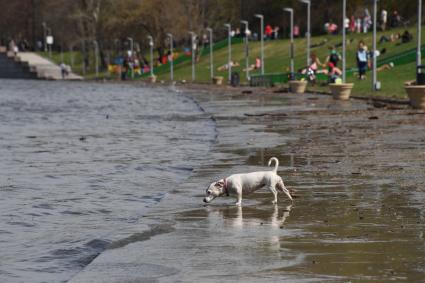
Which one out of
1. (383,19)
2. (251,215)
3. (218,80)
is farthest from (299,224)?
(383,19)

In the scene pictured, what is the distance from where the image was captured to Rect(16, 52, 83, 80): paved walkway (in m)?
156

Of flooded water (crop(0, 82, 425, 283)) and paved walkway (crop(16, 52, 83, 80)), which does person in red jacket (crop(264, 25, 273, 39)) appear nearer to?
paved walkway (crop(16, 52, 83, 80))

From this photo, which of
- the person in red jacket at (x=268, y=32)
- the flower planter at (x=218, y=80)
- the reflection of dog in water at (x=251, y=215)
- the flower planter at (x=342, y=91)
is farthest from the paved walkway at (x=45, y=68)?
the reflection of dog in water at (x=251, y=215)

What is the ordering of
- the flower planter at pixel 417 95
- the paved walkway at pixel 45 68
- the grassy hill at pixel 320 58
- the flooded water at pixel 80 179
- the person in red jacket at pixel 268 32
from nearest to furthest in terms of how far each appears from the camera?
1. the flooded water at pixel 80 179
2. the flower planter at pixel 417 95
3. the grassy hill at pixel 320 58
4. the person in red jacket at pixel 268 32
5. the paved walkway at pixel 45 68

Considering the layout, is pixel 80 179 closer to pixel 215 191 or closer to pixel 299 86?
pixel 215 191

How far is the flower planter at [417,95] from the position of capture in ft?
136

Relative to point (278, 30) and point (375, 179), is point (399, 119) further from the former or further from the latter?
point (278, 30)

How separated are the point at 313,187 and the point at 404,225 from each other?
4.75m

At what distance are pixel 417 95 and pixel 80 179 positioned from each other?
20531 millimetres

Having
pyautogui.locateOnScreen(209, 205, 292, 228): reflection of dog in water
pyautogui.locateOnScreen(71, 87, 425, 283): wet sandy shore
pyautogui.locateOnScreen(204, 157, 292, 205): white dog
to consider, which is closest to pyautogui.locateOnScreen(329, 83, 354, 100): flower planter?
pyautogui.locateOnScreen(71, 87, 425, 283): wet sandy shore

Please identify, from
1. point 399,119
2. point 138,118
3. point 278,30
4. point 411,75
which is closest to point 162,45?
point 278,30

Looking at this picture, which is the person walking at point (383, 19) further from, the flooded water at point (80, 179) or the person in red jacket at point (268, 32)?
the flooded water at point (80, 179)

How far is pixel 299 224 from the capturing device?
15867mm

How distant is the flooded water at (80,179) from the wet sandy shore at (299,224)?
25.9 inches
